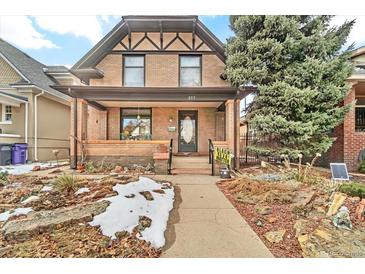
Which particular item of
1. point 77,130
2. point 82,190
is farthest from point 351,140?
point 77,130

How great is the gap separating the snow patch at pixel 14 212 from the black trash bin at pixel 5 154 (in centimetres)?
533

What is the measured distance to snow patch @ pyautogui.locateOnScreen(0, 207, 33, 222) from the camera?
11.9 feet

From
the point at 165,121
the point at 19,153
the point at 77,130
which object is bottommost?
the point at 19,153

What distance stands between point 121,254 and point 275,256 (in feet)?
6.46

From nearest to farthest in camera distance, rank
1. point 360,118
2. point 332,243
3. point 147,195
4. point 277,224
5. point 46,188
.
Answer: point 332,243 → point 277,224 → point 147,195 → point 46,188 → point 360,118

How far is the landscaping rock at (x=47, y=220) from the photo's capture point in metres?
3.05

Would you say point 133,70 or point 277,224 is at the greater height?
point 133,70

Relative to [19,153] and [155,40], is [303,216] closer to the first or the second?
[155,40]

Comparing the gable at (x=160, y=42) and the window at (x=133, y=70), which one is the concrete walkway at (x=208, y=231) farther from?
the gable at (x=160, y=42)

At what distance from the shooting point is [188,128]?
11352 mm

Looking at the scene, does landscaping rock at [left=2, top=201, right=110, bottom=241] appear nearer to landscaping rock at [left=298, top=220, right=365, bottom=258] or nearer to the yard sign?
landscaping rock at [left=298, top=220, right=365, bottom=258]

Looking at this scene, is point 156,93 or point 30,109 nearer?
point 156,93

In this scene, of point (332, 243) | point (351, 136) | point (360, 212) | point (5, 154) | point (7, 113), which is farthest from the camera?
point (7, 113)

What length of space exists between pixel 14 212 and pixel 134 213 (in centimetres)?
211
